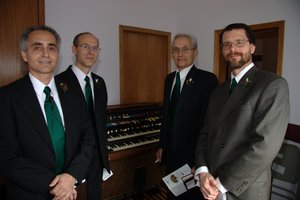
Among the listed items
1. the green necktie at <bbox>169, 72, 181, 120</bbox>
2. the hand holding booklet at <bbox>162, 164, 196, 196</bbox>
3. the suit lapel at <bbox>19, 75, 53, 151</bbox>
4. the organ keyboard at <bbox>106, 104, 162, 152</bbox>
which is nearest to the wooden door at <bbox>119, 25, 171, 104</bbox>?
the organ keyboard at <bbox>106, 104, 162, 152</bbox>

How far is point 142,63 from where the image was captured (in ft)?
11.5

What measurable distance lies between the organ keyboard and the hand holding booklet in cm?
67

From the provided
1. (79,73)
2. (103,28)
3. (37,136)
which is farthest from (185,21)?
(37,136)

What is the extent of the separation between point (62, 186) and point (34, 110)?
418 millimetres

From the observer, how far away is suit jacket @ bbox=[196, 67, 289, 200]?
1.16m

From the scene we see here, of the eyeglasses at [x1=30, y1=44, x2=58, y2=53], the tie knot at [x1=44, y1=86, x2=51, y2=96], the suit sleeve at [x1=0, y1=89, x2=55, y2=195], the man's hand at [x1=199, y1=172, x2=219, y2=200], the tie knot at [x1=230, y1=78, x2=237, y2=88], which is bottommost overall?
the man's hand at [x1=199, y1=172, x2=219, y2=200]

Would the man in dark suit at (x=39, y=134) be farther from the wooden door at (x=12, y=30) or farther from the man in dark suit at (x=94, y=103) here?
the wooden door at (x=12, y=30)

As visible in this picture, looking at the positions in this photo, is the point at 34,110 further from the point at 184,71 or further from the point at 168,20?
the point at 168,20

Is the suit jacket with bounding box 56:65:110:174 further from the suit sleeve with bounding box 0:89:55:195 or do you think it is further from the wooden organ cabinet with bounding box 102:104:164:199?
the suit sleeve with bounding box 0:89:55:195

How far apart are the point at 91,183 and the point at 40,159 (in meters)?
0.76

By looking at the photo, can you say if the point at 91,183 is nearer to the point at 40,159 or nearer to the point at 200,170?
the point at 40,159

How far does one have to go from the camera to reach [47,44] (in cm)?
137

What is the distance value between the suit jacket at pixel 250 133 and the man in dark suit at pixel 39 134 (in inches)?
30.9

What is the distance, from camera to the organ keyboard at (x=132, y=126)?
238 cm
